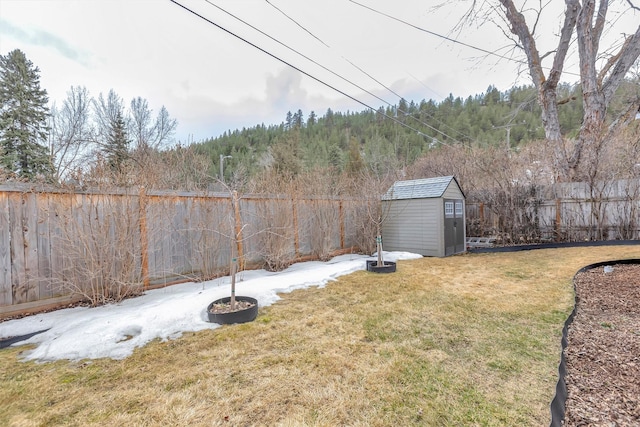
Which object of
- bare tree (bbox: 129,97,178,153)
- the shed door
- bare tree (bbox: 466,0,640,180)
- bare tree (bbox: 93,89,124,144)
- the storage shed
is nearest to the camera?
the storage shed

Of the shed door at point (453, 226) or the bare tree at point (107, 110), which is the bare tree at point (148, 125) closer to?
the bare tree at point (107, 110)

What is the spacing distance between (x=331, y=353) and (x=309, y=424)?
2.82 ft

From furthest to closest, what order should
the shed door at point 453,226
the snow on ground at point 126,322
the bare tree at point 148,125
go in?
the bare tree at point 148,125, the shed door at point 453,226, the snow on ground at point 126,322

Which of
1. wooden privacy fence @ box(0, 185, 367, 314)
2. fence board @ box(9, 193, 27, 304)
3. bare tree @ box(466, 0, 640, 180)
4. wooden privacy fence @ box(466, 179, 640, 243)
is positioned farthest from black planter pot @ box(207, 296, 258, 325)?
bare tree @ box(466, 0, 640, 180)

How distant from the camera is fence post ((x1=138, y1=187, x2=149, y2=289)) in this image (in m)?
4.01

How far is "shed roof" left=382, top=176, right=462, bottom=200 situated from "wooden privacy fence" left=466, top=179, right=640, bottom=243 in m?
2.19

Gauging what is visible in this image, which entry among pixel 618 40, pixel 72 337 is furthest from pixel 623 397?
pixel 618 40

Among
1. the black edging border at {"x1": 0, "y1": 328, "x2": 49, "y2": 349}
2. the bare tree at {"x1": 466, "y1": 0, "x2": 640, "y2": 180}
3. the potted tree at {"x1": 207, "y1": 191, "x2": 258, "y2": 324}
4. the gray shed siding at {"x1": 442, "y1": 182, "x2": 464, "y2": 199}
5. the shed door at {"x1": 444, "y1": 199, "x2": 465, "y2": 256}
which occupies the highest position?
the bare tree at {"x1": 466, "y1": 0, "x2": 640, "y2": 180}

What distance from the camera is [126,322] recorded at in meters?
3.00

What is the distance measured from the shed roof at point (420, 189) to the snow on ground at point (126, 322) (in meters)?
4.46

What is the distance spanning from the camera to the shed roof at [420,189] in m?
7.41

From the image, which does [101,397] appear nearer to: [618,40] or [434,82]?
[434,82]

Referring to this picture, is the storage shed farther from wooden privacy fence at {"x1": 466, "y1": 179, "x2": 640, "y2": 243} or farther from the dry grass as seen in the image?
the dry grass

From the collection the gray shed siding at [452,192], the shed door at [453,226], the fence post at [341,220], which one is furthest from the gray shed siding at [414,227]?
the fence post at [341,220]
